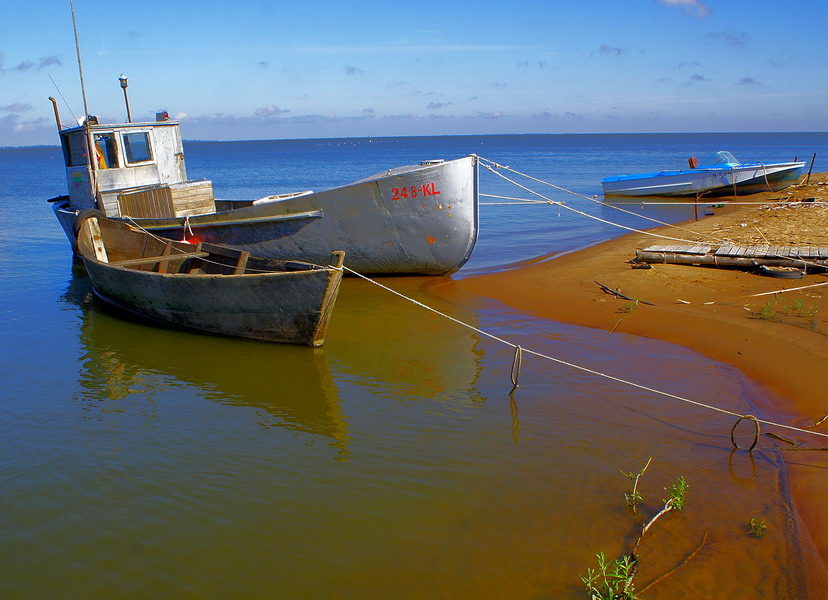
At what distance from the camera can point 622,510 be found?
457 cm

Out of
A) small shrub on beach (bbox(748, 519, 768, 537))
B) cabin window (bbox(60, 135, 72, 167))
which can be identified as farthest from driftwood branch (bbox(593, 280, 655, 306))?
cabin window (bbox(60, 135, 72, 167))

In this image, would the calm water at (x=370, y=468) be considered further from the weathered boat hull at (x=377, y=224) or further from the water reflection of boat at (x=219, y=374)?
the weathered boat hull at (x=377, y=224)

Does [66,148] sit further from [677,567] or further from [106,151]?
[677,567]

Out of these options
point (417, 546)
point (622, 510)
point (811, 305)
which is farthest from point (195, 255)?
point (811, 305)

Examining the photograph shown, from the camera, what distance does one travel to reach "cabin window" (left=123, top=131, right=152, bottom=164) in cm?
1312

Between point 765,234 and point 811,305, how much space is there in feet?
17.1

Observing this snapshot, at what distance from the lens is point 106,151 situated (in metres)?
13.0

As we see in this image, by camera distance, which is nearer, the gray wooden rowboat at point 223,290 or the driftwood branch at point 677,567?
the driftwood branch at point 677,567

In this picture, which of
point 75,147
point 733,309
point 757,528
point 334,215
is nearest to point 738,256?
point 733,309

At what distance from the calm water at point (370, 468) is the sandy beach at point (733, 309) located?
0.98 feet

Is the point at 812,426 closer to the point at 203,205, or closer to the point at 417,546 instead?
the point at 417,546

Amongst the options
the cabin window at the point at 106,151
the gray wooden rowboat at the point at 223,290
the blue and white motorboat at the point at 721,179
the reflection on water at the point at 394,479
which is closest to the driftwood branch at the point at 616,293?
the reflection on water at the point at 394,479

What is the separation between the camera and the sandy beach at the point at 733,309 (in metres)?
5.47

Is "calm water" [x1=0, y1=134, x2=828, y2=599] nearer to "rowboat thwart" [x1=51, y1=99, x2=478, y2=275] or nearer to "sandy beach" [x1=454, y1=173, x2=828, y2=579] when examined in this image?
"sandy beach" [x1=454, y1=173, x2=828, y2=579]
